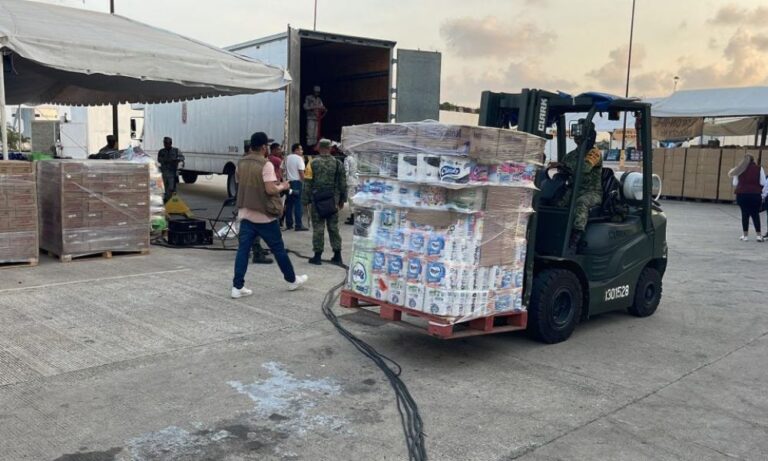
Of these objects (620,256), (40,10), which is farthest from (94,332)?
(40,10)

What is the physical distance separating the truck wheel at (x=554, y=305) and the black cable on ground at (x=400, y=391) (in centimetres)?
138

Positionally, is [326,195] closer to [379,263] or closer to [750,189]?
[379,263]

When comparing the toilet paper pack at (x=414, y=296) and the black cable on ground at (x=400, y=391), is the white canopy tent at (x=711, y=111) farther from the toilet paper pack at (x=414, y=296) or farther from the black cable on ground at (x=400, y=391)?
the toilet paper pack at (x=414, y=296)

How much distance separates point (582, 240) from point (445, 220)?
2.01 metres

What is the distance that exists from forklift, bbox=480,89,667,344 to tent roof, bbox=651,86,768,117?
18.2 m

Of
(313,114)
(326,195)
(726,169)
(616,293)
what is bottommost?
(616,293)

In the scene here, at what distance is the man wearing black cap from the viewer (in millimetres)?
7336

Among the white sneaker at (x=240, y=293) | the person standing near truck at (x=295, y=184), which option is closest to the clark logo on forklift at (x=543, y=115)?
the white sneaker at (x=240, y=293)

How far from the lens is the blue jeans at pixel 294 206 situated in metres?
13.3

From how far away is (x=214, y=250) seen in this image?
10.7m

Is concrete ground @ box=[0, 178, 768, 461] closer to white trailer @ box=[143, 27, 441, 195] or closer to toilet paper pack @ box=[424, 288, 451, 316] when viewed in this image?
toilet paper pack @ box=[424, 288, 451, 316]

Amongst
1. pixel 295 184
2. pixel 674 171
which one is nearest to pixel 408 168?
pixel 295 184

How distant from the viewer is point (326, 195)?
31.2 feet

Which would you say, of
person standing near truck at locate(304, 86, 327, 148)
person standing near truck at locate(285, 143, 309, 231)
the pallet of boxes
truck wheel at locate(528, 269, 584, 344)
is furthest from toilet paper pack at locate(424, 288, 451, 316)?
person standing near truck at locate(304, 86, 327, 148)
